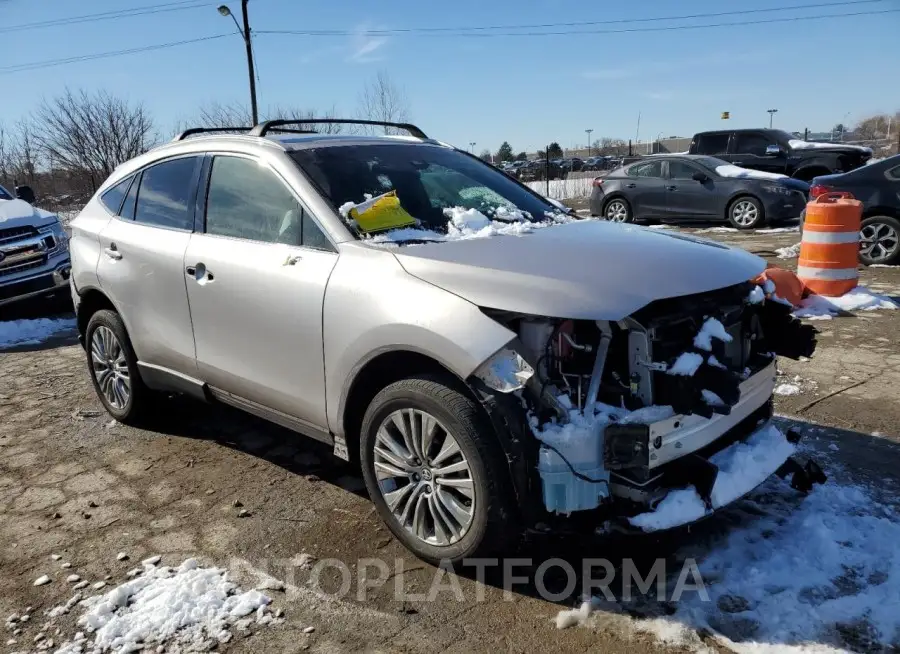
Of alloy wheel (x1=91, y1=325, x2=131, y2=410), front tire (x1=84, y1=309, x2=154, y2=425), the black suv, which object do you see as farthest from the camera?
the black suv

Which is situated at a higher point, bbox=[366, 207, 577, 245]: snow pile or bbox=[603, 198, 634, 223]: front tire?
bbox=[366, 207, 577, 245]: snow pile

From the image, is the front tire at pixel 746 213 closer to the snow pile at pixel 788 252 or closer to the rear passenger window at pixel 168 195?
the snow pile at pixel 788 252

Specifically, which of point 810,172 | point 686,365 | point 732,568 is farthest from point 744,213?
point 686,365

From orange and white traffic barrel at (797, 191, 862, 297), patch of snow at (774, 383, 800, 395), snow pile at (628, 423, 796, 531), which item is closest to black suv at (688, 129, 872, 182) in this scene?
orange and white traffic barrel at (797, 191, 862, 297)

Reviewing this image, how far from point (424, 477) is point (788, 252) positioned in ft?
30.4

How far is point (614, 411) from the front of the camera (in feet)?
8.57

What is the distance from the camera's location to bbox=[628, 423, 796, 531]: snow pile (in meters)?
2.58

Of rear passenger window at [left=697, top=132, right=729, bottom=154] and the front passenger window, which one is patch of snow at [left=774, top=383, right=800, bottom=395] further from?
rear passenger window at [left=697, top=132, right=729, bottom=154]

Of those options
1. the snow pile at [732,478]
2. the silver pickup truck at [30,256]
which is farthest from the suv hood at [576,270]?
the silver pickup truck at [30,256]

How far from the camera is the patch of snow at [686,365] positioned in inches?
102

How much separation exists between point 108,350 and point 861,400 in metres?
5.21

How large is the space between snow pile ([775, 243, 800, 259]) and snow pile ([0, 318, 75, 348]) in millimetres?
9828

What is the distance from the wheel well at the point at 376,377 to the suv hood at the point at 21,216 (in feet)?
23.8

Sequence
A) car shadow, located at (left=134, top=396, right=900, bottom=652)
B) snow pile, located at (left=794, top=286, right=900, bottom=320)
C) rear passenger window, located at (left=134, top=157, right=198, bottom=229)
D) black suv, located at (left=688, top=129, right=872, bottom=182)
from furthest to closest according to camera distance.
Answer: black suv, located at (left=688, top=129, right=872, bottom=182)
snow pile, located at (left=794, top=286, right=900, bottom=320)
rear passenger window, located at (left=134, top=157, right=198, bottom=229)
car shadow, located at (left=134, top=396, right=900, bottom=652)
